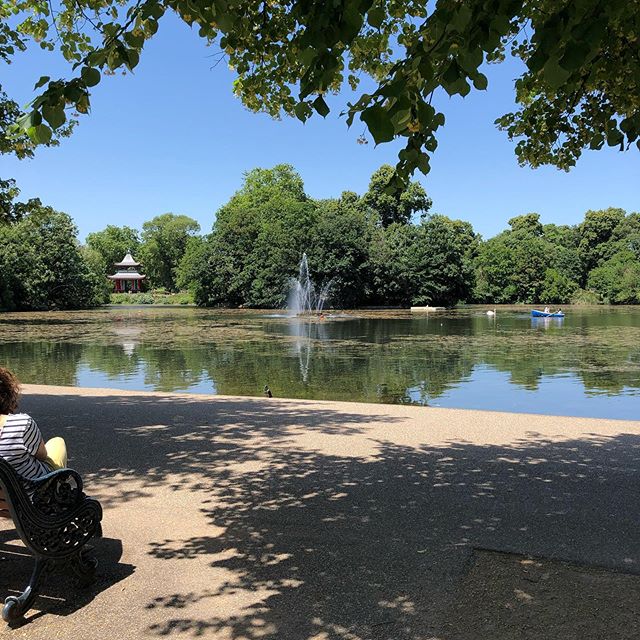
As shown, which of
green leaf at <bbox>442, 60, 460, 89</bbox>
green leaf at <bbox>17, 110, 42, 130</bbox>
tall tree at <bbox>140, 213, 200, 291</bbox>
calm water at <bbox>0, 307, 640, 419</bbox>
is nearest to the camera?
green leaf at <bbox>442, 60, 460, 89</bbox>

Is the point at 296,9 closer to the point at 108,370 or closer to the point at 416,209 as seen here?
the point at 108,370

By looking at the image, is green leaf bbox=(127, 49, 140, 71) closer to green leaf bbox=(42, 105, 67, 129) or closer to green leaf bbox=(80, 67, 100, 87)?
green leaf bbox=(80, 67, 100, 87)

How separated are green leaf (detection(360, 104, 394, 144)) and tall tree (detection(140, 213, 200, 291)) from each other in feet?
295

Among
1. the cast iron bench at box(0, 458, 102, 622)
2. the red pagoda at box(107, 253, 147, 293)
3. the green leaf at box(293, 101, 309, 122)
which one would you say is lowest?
the cast iron bench at box(0, 458, 102, 622)

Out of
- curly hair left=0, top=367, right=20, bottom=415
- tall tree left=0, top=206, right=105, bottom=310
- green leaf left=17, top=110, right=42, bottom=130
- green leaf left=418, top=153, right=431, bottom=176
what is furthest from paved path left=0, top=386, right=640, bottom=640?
tall tree left=0, top=206, right=105, bottom=310

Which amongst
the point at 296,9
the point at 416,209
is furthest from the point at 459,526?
the point at 416,209

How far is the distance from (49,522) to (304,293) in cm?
5208

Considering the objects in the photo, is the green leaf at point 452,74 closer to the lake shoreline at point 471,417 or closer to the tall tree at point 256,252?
the lake shoreline at point 471,417

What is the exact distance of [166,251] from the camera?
90.9 m

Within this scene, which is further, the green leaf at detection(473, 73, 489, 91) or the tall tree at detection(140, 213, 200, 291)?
the tall tree at detection(140, 213, 200, 291)

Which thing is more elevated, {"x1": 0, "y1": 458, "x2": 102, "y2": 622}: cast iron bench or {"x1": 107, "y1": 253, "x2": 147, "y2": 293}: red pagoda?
{"x1": 107, "y1": 253, "x2": 147, "y2": 293}: red pagoda

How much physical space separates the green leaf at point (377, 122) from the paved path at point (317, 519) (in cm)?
227

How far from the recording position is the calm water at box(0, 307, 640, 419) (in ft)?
42.7

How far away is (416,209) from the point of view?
227 feet
